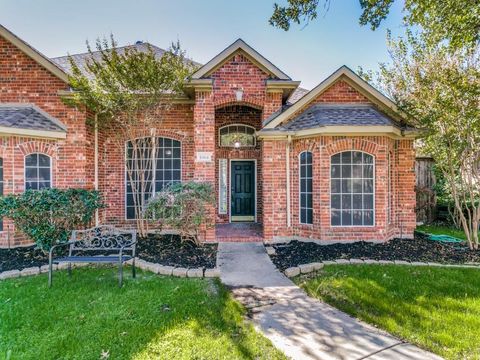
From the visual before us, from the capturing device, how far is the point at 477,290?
15.6 ft

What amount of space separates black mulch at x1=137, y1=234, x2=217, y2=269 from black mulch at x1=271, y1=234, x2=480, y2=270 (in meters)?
1.63

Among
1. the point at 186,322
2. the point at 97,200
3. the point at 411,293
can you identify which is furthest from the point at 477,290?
the point at 97,200

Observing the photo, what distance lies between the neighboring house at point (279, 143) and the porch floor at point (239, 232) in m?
0.47

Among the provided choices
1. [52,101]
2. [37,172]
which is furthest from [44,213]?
[52,101]

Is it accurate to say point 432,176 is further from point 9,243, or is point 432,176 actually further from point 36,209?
point 9,243

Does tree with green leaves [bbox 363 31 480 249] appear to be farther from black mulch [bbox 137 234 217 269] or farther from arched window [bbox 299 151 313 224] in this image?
black mulch [bbox 137 234 217 269]

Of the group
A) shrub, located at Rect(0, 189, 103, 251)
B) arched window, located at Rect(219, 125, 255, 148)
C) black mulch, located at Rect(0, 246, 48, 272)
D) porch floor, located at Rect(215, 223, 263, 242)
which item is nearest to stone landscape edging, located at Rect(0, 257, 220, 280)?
black mulch, located at Rect(0, 246, 48, 272)

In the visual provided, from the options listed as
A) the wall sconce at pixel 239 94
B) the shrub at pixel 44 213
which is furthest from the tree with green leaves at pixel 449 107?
the shrub at pixel 44 213

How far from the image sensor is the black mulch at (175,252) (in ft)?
20.3

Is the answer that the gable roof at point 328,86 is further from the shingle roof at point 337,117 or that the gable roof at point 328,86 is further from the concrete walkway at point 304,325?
the concrete walkway at point 304,325

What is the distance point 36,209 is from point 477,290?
9117mm

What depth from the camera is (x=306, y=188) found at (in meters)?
8.40

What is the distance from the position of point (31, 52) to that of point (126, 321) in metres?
8.71

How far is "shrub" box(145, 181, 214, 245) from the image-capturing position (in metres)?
7.32
